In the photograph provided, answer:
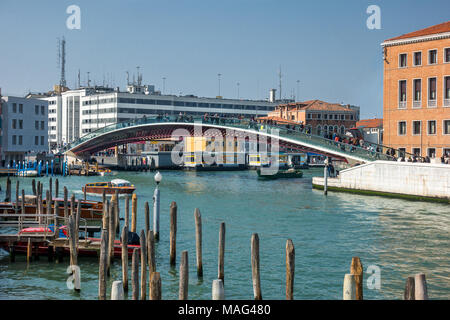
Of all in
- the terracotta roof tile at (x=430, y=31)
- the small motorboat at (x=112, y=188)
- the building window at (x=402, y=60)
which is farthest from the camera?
the building window at (x=402, y=60)

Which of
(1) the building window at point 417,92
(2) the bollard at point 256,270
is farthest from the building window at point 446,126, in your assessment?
(2) the bollard at point 256,270

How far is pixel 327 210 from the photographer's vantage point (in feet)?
86.9

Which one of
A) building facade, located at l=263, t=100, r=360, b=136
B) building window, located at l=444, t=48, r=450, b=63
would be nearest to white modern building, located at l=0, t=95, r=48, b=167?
building facade, located at l=263, t=100, r=360, b=136

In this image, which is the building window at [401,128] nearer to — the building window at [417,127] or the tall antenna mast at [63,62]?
the building window at [417,127]

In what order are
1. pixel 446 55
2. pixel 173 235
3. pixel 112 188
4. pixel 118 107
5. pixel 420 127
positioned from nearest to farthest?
pixel 173 235
pixel 112 188
pixel 446 55
pixel 420 127
pixel 118 107

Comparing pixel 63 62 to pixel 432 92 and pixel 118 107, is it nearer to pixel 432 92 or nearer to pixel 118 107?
pixel 118 107

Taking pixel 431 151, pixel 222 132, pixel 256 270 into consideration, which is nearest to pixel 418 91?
pixel 431 151

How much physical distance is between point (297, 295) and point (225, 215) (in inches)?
507

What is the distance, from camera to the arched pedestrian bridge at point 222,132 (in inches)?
1391

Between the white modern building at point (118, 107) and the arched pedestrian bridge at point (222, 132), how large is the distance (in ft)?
87.7

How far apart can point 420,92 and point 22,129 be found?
3715 centimetres

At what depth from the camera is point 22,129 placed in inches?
2231

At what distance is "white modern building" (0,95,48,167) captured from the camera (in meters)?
54.7

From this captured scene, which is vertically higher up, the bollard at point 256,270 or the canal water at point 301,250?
the bollard at point 256,270
